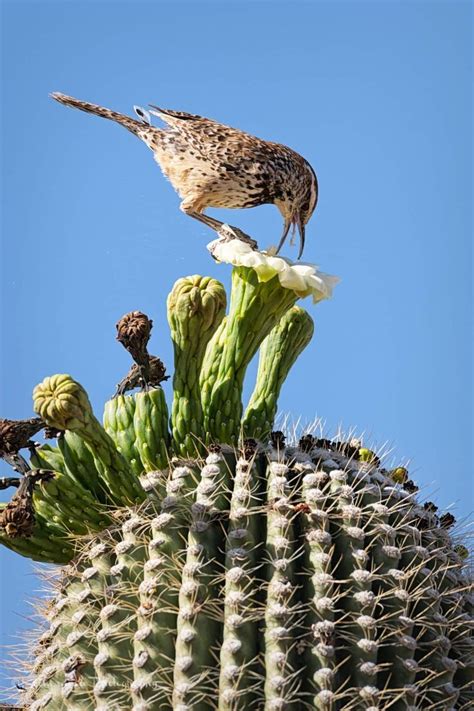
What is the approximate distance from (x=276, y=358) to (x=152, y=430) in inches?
17.4

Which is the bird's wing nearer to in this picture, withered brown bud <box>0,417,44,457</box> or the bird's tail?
the bird's tail

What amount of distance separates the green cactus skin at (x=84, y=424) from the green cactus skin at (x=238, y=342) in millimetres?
253

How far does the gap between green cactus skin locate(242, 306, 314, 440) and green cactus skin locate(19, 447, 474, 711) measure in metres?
0.19

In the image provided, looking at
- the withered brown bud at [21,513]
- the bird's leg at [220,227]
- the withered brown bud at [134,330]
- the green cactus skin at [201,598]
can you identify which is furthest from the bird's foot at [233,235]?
the withered brown bud at [21,513]

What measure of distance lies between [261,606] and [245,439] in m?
0.46

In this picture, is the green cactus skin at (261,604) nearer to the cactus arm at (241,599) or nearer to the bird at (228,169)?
the cactus arm at (241,599)

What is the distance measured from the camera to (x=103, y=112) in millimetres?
4445

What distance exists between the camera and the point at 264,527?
8.09 feet

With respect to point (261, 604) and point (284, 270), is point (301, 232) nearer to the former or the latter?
point (284, 270)

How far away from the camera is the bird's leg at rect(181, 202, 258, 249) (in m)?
3.25

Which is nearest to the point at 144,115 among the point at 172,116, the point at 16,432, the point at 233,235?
the point at 172,116

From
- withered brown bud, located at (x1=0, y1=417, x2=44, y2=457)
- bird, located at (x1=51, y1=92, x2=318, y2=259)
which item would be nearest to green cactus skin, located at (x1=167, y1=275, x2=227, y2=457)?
withered brown bud, located at (x1=0, y1=417, x2=44, y2=457)

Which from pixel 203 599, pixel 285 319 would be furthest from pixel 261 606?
pixel 285 319

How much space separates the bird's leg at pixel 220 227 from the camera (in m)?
3.25
